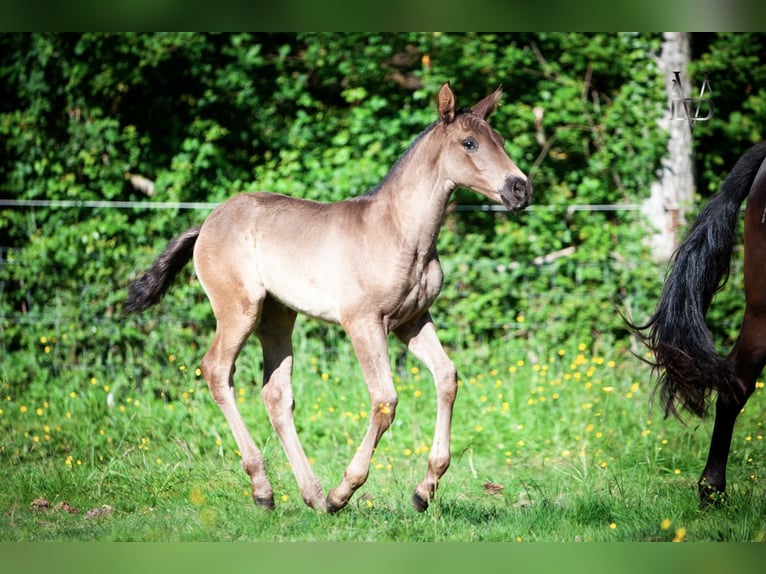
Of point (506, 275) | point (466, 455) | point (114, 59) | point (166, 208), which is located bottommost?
point (466, 455)

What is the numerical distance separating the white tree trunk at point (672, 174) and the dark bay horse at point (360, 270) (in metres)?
4.65

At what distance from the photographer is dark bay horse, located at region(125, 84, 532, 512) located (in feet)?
16.3

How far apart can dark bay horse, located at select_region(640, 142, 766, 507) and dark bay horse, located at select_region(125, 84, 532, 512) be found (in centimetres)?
125

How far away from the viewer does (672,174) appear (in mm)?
9375

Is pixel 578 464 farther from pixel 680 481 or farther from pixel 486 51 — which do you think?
pixel 486 51

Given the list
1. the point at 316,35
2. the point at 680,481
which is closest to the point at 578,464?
the point at 680,481

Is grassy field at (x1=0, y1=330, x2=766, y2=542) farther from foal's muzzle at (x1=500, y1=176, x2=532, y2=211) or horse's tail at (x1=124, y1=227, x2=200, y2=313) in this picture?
foal's muzzle at (x1=500, y1=176, x2=532, y2=211)

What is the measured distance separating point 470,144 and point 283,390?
6.21 ft

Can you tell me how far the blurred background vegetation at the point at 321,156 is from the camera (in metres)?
8.93

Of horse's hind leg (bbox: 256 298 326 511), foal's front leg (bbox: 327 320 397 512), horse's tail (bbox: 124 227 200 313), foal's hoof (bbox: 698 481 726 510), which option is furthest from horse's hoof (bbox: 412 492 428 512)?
horse's tail (bbox: 124 227 200 313)

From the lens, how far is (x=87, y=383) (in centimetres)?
838

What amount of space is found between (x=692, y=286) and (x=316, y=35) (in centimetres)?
550

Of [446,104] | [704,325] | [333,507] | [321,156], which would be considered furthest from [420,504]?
[321,156]

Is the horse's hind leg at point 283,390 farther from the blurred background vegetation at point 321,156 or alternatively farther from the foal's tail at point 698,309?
the blurred background vegetation at point 321,156
